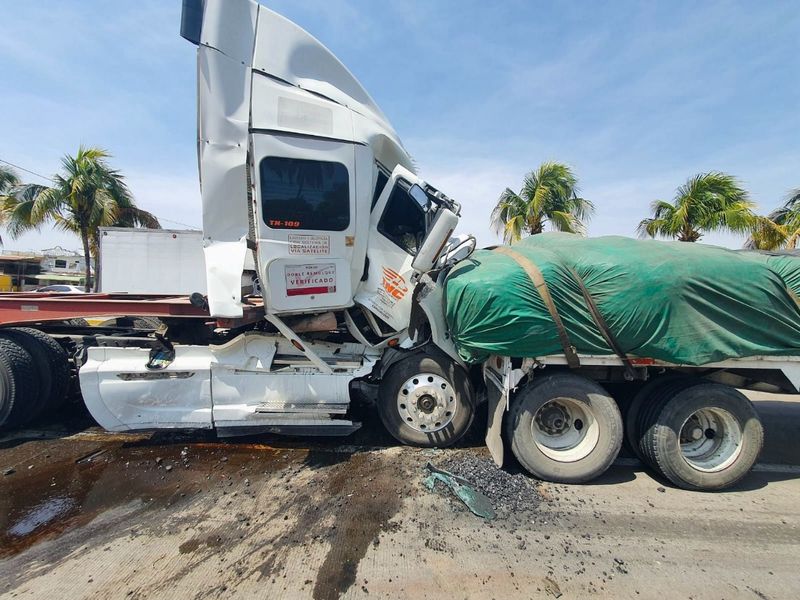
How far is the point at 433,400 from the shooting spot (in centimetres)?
414

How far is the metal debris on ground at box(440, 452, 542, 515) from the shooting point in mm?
3324

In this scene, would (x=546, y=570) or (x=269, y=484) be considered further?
(x=269, y=484)

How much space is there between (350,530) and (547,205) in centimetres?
1366

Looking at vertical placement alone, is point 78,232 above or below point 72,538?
above

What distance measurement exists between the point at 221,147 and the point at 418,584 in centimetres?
400

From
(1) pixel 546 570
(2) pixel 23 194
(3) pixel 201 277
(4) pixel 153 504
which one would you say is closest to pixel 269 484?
(4) pixel 153 504

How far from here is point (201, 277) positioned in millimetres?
10031

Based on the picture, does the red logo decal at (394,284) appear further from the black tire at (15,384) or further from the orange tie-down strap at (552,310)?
the black tire at (15,384)

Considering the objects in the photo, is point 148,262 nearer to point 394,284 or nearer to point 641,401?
point 394,284

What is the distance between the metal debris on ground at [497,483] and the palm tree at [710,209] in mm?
10965

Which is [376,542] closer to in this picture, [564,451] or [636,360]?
[564,451]

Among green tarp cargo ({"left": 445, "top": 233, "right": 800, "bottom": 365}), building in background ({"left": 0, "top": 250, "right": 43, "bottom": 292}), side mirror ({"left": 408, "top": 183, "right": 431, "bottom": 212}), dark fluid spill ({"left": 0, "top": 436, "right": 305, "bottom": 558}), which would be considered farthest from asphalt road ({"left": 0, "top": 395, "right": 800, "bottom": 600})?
building in background ({"left": 0, "top": 250, "right": 43, "bottom": 292})

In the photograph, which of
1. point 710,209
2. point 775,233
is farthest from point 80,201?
point 775,233

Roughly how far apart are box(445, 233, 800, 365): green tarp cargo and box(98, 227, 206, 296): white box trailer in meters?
8.90
